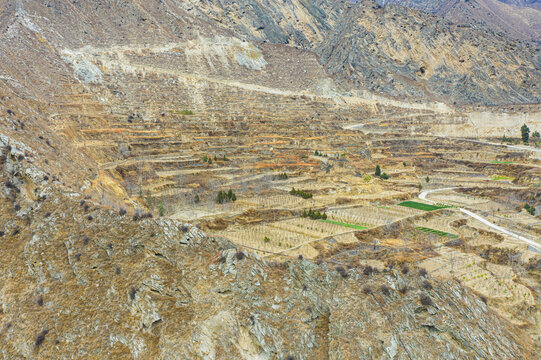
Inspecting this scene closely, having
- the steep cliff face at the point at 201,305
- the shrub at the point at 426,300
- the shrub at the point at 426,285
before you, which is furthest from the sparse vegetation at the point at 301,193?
the shrub at the point at 426,300

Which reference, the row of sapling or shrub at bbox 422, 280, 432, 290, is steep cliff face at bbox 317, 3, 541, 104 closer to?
the row of sapling

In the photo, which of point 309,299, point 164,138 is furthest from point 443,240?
point 164,138

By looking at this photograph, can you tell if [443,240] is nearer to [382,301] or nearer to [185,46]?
[382,301]

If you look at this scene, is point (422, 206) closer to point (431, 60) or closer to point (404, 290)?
point (404, 290)

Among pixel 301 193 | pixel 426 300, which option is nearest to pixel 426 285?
pixel 426 300

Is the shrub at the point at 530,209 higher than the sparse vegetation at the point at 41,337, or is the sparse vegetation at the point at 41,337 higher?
the sparse vegetation at the point at 41,337

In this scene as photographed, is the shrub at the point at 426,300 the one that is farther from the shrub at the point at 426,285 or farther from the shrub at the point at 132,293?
the shrub at the point at 132,293

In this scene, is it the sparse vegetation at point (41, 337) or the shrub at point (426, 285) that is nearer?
the sparse vegetation at point (41, 337)
